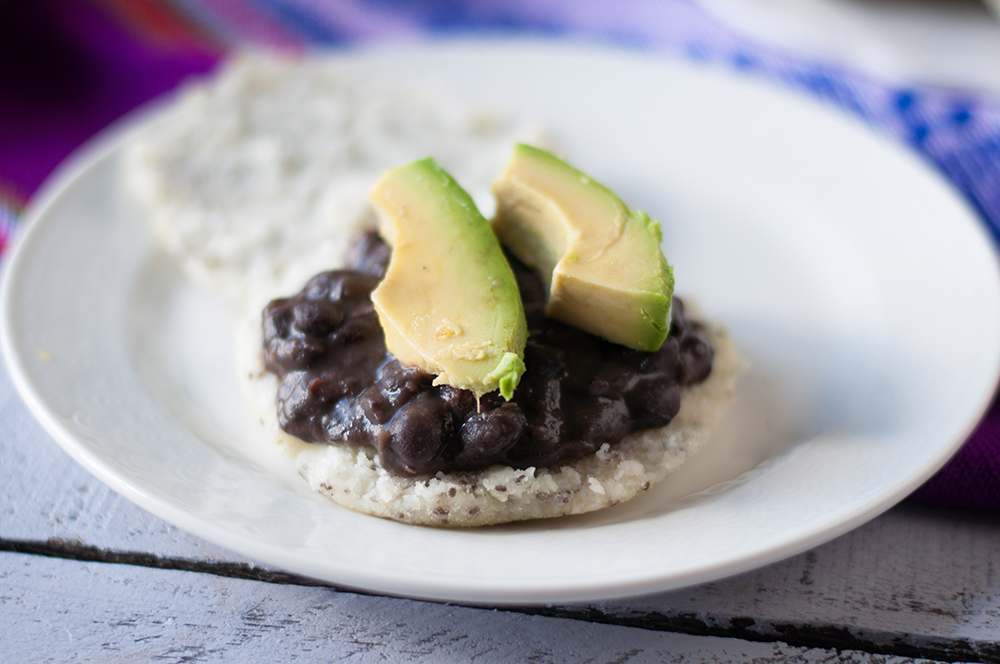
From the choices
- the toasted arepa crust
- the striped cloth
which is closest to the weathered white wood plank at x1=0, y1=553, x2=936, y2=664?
the toasted arepa crust

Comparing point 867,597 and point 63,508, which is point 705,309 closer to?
point 867,597

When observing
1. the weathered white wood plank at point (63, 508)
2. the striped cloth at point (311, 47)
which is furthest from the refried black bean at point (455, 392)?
the striped cloth at point (311, 47)

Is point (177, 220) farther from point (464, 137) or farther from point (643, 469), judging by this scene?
point (643, 469)

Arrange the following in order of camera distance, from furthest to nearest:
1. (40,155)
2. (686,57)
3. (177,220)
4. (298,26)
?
(298,26) < (686,57) < (40,155) < (177,220)

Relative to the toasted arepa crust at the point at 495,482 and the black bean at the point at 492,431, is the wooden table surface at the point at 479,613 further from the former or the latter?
the black bean at the point at 492,431

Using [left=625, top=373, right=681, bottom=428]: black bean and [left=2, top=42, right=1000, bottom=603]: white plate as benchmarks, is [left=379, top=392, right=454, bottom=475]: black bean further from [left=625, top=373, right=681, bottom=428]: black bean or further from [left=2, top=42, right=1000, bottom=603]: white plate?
[left=625, top=373, right=681, bottom=428]: black bean

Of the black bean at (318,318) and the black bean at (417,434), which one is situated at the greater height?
the black bean at (318,318)

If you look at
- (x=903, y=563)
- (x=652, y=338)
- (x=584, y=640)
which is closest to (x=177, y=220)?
(x=652, y=338)
